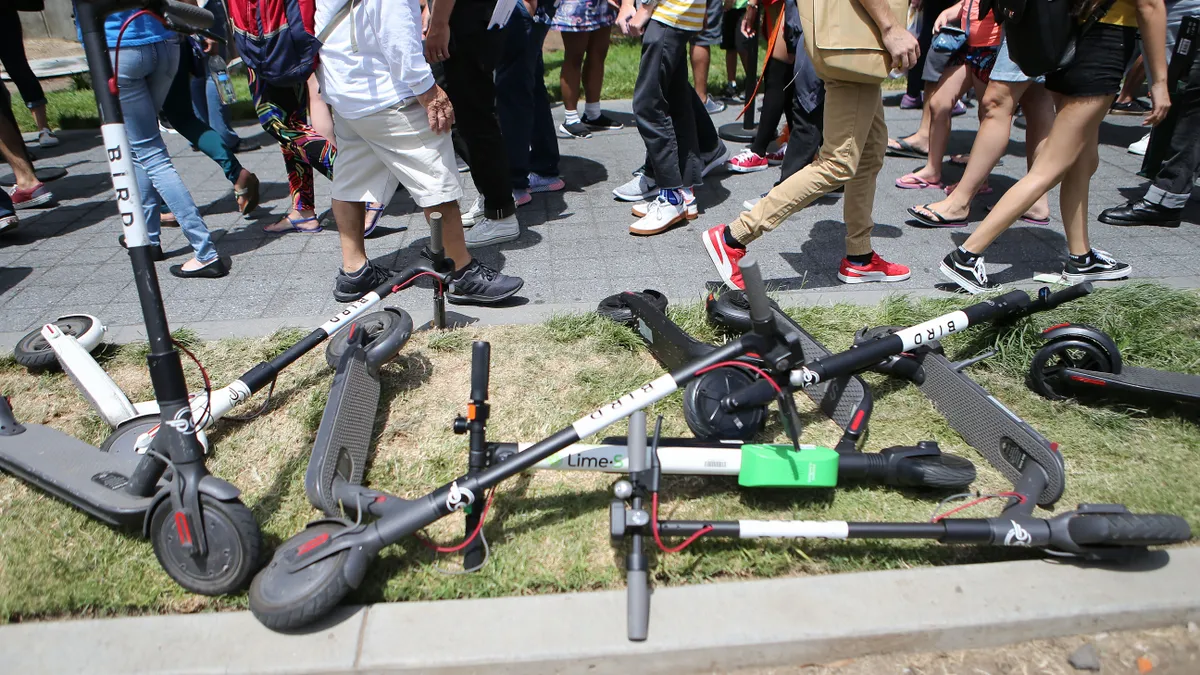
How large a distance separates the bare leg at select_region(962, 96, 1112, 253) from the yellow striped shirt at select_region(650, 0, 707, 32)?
6.79ft

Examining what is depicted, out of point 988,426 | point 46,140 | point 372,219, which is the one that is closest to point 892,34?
point 988,426

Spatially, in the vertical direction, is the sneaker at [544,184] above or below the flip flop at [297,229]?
above

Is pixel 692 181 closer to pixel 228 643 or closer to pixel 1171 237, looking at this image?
pixel 1171 237

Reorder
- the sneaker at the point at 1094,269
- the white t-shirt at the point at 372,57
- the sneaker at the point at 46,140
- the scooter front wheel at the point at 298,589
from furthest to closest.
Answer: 1. the sneaker at the point at 46,140
2. the sneaker at the point at 1094,269
3. the white t-shirt at the point at 372,57
4. the scooter front wheel at the point at 298,589

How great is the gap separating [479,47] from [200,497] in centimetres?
297

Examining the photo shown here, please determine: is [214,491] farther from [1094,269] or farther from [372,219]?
[1094,269]

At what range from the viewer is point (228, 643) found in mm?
2277

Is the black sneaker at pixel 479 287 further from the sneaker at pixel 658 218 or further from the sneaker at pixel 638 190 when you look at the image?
the sneaker at pixel 638 190

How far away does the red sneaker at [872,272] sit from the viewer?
4434mm

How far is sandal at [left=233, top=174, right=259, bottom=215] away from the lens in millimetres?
5719

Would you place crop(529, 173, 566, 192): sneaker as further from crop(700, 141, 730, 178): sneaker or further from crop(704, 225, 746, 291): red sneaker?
crop(704, 225, 746, 291): red sneaker

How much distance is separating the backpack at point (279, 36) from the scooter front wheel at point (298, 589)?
243 centimetres

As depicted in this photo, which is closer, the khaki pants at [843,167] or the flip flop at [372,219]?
the khaki pants at [843,167]

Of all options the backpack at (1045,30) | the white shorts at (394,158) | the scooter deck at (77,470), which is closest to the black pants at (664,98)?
the white shorts at (394,158)
